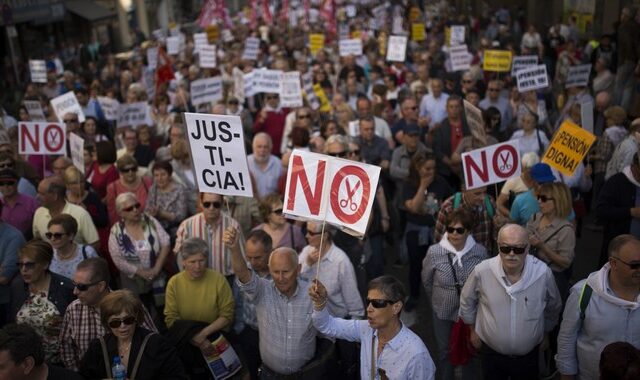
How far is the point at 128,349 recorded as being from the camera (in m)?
4.32

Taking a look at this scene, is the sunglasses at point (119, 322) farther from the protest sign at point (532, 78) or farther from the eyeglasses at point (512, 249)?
the protest sign at point (532, 78)

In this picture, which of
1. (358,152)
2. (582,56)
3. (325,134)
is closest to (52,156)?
(325,134)

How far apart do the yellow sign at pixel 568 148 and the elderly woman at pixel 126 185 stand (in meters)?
3.95

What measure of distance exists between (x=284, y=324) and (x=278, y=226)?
1666 mm

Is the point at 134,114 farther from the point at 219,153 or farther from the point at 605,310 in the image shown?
the point at 605,310

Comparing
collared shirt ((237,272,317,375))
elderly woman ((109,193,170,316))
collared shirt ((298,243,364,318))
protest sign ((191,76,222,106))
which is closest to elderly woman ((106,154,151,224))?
elderly woman ((109,193,170,316))

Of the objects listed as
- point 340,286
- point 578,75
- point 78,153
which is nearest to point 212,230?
point 340,286

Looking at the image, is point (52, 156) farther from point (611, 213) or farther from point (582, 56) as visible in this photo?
point (582, 56)

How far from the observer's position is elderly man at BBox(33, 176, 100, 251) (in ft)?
21.2

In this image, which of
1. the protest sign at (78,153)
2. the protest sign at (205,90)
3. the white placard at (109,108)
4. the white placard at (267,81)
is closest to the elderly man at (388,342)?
the protest sign at (78,153)

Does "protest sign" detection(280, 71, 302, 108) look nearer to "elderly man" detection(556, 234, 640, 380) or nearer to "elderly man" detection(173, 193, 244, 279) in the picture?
"elderly man" detection(173, 193, 244, 279)

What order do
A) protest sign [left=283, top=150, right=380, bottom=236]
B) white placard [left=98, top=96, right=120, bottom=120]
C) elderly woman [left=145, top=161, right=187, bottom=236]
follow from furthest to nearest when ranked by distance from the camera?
white placard [left=98, top=96, right=120, bottom=120]
elderly woman [left=145, top=161, right=187, bottom=236]
protest sign [left=283, top=150, right=380, bottom=236]

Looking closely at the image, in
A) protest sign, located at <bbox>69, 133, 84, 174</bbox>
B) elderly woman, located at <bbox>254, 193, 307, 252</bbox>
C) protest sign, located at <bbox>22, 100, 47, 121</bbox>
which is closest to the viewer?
elderly woman, located at <bbox>254, 193, 307, 252</bbox>

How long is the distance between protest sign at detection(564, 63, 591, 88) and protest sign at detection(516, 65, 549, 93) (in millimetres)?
469
